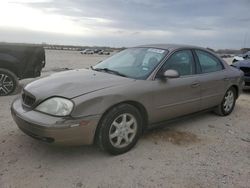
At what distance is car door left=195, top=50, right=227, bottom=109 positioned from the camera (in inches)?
191

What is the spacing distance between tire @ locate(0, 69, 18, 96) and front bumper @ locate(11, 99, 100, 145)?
13.1 ft

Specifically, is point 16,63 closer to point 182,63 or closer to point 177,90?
point 182,63

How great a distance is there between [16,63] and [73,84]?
14.0 ft

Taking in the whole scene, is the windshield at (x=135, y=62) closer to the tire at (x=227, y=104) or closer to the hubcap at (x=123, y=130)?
the hubcap at (x=123, y=130)

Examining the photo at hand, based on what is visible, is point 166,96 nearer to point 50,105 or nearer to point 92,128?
point 92,128

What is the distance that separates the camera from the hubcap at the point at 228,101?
18.6 ft

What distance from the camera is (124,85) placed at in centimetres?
367

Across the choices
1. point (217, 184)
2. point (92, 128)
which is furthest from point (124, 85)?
point (217, 184)

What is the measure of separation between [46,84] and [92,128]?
98 cm

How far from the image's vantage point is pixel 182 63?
4.56 metres

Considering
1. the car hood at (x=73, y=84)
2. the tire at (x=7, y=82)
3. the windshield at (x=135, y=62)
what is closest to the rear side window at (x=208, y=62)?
the windshield at (x=135, y=62)

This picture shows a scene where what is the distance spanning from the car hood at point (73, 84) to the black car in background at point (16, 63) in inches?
139

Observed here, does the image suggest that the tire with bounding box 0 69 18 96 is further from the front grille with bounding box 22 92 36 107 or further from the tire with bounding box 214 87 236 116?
the tire with bounding box 214 87 236 116

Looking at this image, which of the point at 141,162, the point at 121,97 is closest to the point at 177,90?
the point at 121,97
